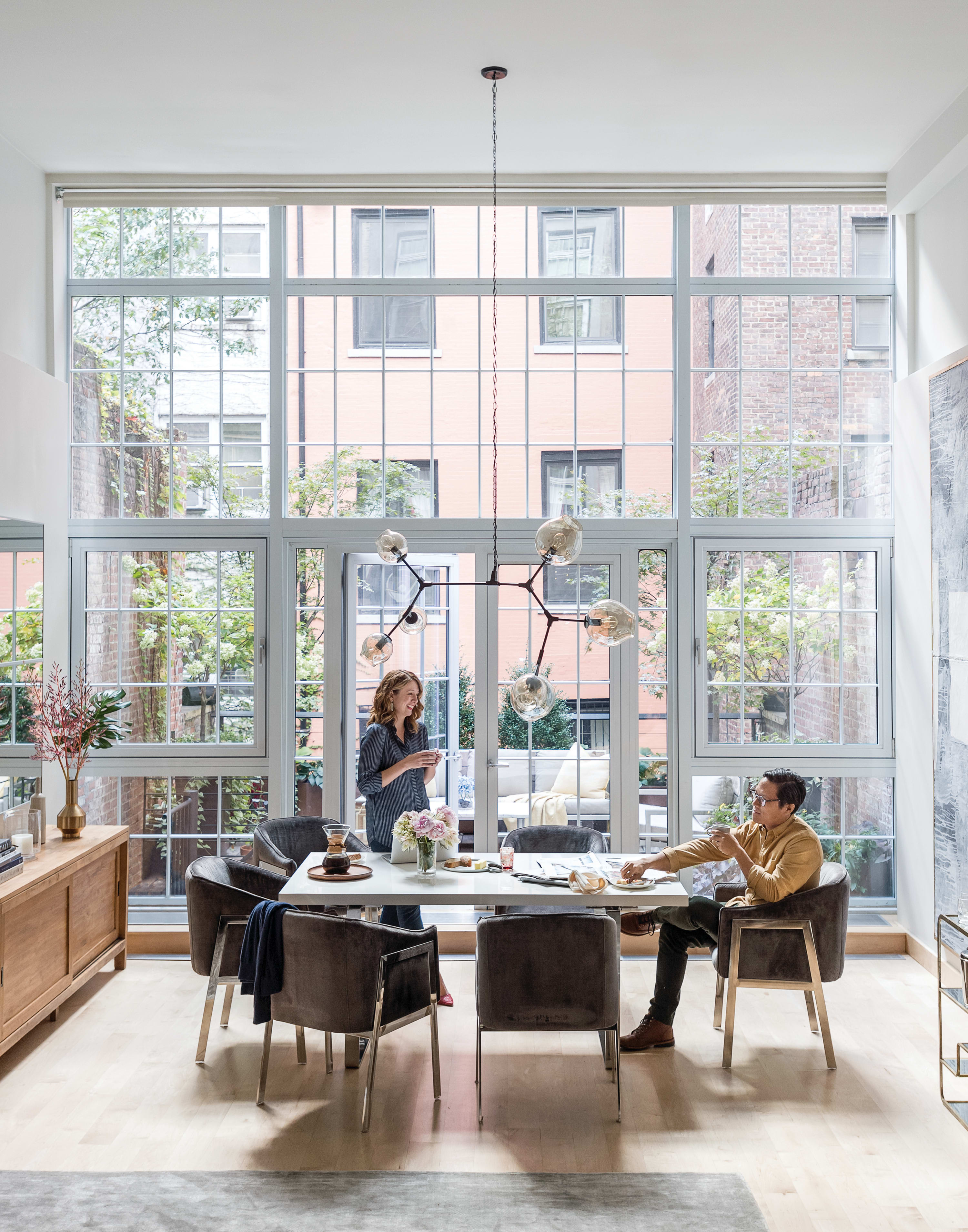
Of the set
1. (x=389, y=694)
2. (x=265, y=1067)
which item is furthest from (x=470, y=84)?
(x=265, y=1067)

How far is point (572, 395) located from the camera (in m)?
5.80

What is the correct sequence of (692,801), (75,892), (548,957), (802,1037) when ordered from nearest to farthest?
(548,957), (802,1037), (75,892), (692,801)

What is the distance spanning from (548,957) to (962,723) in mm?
2536

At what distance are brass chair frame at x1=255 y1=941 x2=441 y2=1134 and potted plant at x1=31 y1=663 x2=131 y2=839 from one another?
1.82 meters

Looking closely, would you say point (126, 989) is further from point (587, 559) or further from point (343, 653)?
point (587, 559)

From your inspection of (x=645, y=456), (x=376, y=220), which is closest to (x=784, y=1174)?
(x=645, y=456)

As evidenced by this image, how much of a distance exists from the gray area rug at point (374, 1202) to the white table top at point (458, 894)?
101 centimetres

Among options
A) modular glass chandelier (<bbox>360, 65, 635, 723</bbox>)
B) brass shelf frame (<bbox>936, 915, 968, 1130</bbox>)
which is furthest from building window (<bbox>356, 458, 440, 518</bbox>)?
brass shelf frame (<bbox>936, 915, 968, 1130</bbox>)

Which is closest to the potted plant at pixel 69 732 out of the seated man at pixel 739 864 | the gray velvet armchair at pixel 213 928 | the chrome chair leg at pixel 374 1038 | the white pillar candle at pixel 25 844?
Answer: the white pillar candle at pixel 25 844

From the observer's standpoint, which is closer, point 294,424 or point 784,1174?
point 784,1174

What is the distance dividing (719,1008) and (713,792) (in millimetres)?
1458

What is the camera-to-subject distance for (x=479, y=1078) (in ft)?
12.1

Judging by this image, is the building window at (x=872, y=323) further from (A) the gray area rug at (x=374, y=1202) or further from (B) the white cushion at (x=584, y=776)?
(A) the gray area rug at (x=374, y=1202)

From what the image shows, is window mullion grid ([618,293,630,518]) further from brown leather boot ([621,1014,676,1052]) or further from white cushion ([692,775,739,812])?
brown leather boot ([621,1014,676,1052])
